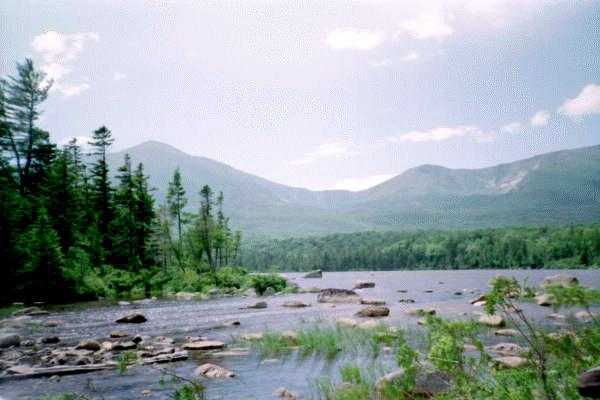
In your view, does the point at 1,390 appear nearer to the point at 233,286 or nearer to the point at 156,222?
the point at 233,286

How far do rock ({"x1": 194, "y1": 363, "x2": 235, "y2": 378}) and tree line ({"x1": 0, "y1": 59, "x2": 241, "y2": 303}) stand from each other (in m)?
24.4

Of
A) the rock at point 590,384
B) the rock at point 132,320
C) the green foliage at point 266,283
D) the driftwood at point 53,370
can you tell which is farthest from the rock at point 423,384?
the green foliage at point 266,283

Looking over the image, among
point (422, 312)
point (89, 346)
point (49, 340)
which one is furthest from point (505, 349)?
point (49, 340)

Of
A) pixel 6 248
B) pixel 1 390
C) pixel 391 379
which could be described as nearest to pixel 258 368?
pixel 391 379

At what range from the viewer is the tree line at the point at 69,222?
34656mm

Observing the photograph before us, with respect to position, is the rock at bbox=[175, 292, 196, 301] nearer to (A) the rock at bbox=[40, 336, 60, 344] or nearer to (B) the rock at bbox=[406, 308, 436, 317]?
(A) the rock at bbox=[40, 336, 60, 344]

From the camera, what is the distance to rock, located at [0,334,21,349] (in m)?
19.3

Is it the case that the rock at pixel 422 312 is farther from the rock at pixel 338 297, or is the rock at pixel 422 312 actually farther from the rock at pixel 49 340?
the rock at pixel 49 340

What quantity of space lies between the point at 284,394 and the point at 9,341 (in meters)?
14.3

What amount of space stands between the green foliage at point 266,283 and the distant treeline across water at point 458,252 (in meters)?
28.8

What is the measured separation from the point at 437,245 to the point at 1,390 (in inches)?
5490

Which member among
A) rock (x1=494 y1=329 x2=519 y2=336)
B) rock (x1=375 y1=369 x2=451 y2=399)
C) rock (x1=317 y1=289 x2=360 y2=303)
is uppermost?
rock (x1=375 y1=369 x2=451 y2=399)

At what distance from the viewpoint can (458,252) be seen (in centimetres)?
13475

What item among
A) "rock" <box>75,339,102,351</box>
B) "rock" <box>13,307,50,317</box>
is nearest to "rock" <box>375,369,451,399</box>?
"rock" <box>75,339,102,351</box>
